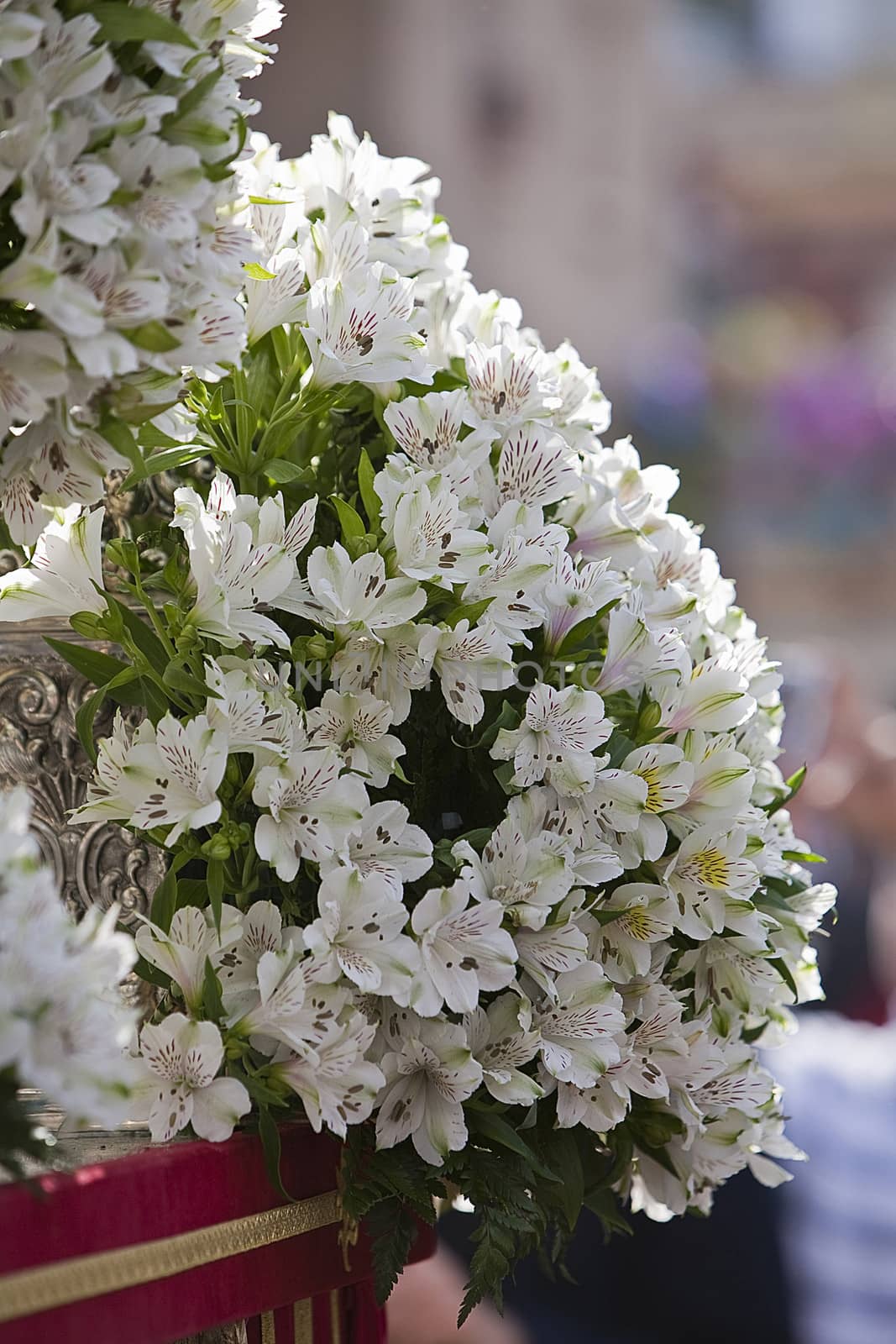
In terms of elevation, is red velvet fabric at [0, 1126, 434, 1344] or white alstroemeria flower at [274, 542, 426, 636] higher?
white alstroemeria flower at [274, 542, 426, 636]

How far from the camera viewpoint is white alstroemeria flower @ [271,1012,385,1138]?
1.32 feet

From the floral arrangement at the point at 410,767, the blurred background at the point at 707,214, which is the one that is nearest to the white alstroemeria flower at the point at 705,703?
the floral arrangement at the point at 410,767

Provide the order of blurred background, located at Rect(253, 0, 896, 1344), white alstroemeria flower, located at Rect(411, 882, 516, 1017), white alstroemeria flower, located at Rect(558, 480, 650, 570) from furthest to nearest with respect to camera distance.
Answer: blurred background, located at Rect(253, 0, 896, 1344) < white alstroemeria flower, located at Rect(558, 480, 650, 570) < white alstroemeria flower, located at Rect(411, 882, 516, 1017)

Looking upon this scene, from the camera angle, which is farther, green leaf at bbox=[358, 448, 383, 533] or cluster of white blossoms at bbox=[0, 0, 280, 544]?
green leaf at bbox=[358, 448, 383, 533]

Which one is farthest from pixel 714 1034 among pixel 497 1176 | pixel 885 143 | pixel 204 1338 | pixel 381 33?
pixel 885 143

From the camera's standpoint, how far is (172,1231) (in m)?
0.41

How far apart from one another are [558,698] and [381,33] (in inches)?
136

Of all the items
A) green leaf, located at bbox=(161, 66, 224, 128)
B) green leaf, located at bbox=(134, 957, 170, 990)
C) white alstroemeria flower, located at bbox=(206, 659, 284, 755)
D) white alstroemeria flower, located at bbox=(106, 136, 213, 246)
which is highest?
green leaf, located at bbox=(161, 66, 224, 128)

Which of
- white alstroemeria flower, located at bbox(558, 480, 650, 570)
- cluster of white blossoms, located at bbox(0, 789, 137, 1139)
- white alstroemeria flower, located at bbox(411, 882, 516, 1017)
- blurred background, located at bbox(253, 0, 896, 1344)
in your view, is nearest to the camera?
cluster of white blossoms, located at bbox(0, 789, 137, 1139)

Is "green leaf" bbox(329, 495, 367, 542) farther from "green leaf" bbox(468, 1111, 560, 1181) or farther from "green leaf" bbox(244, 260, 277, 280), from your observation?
"green leaf" bbox(468, 1111, 560, 1181)

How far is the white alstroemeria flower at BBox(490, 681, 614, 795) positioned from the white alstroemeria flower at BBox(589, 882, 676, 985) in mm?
46

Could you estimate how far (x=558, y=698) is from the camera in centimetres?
44

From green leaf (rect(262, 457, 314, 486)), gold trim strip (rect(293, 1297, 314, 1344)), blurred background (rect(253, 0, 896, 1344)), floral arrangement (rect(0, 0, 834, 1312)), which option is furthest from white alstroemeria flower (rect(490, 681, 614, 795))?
blurred background (rect(253, 0, 896, 1344))

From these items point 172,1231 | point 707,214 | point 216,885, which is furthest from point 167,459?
point 707,214
